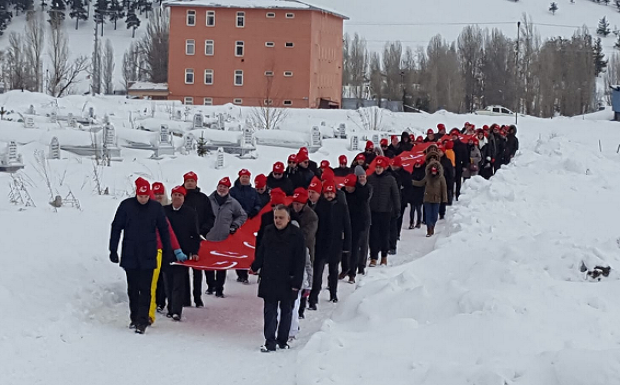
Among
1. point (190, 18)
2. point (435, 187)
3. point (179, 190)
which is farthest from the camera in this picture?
point (190, 18)

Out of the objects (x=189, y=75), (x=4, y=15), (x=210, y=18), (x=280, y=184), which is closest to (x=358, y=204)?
(x=280, y=184)

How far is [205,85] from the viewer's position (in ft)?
235

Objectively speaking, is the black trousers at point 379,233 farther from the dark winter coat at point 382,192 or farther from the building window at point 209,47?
the building window at point 209,47

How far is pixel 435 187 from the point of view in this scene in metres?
18.2

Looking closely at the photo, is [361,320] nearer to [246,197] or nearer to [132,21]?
[246,197]

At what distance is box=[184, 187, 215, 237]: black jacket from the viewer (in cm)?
1250

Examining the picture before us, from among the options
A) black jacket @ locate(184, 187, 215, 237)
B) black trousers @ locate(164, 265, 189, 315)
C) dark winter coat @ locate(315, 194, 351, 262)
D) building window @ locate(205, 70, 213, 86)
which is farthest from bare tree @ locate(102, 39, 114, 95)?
black trousers @ locate(164, 265, 189, 315)

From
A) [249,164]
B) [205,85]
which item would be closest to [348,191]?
[249,164]

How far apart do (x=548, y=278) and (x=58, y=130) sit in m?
23.0

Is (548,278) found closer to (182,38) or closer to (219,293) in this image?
(219,293)

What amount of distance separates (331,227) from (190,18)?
62022 millimetres

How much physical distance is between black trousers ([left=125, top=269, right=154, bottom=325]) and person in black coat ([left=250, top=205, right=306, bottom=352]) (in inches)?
59.9

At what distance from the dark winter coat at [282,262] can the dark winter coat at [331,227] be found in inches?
90.0

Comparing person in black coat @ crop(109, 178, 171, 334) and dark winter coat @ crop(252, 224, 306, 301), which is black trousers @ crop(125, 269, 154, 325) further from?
dark winter coat @ crop(252, 224, 306, 301)
